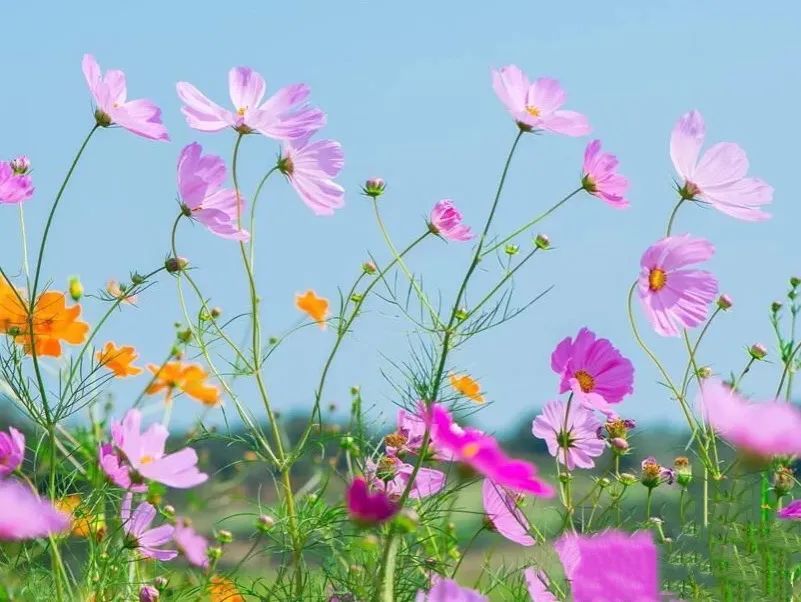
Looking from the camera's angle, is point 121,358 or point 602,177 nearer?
point 602,177

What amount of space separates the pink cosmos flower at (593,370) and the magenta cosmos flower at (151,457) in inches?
14.9

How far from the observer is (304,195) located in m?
1.42

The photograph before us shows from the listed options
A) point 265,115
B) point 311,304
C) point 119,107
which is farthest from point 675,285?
point 311,304

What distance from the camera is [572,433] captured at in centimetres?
147

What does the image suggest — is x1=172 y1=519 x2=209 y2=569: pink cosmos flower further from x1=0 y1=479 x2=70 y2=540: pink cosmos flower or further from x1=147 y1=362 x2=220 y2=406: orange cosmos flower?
x1=0 y1=479 x2=70 y2=540: pink cosmos flower

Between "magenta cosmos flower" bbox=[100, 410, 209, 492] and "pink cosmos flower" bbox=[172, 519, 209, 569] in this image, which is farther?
"pink cosmos flower" bbox=[172, 519, 209, 569]

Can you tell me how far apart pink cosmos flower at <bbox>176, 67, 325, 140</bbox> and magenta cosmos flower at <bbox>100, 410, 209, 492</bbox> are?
1.21 feet

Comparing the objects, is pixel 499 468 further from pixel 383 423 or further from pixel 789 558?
pixel 383 423

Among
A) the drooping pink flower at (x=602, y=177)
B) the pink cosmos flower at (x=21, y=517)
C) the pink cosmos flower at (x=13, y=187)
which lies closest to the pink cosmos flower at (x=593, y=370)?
the drooping pink flower at (x=602, y=177)

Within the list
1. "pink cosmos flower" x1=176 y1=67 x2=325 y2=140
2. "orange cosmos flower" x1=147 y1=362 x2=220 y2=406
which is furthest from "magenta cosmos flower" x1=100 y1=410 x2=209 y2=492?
"orange cosmos flower" x1=147 y1=362 x2=220 y2=406

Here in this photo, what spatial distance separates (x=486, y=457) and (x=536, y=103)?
0.56 m

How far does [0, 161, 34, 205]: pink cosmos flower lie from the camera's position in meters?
1.43

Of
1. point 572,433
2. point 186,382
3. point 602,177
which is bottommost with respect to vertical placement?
point 186,382

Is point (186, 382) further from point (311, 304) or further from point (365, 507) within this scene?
point (365, 507)
